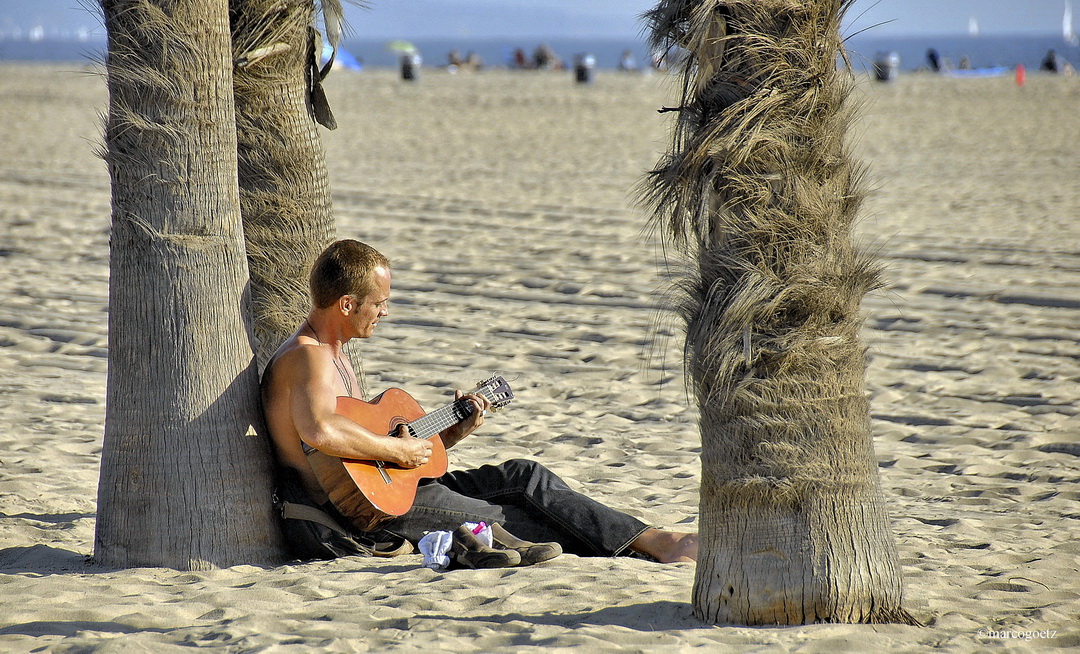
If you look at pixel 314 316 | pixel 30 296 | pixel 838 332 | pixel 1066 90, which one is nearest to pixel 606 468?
pixel 314 316

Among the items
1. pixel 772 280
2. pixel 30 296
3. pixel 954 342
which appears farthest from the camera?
pixel 30 296

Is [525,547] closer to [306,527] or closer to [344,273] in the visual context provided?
[306,527]

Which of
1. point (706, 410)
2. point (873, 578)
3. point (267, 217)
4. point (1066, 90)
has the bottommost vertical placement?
point (873, 578)

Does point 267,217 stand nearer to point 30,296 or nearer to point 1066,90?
point 30,296

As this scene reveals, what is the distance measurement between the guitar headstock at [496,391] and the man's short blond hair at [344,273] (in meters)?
0.64

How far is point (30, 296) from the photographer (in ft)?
26.1

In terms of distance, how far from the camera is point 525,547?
3.69m

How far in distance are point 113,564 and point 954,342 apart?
5.69m

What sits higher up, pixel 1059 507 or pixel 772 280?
pixel 772 280

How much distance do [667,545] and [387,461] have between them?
1.11 meters

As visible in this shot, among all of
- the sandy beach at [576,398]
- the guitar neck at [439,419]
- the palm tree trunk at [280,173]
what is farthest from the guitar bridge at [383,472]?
the palm tree trunk at [280,173]

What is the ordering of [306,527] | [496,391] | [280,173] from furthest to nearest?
[280,173] < [496,391] < [306,527]

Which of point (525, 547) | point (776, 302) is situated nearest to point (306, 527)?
point (525, 547)

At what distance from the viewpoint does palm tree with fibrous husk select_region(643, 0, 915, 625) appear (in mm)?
2805
